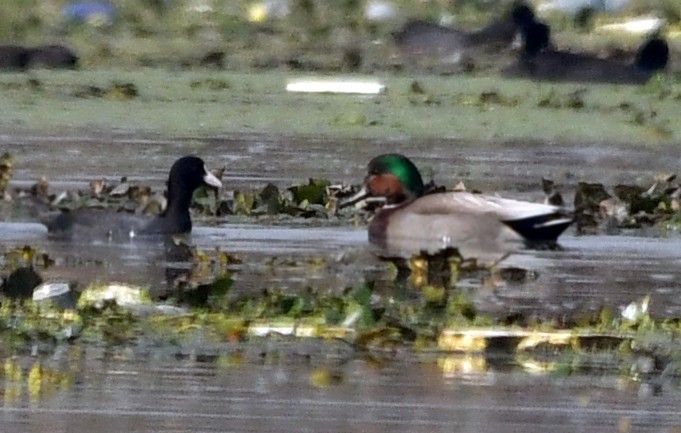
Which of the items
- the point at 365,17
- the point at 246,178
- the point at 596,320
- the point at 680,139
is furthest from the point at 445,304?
the point at 365,17

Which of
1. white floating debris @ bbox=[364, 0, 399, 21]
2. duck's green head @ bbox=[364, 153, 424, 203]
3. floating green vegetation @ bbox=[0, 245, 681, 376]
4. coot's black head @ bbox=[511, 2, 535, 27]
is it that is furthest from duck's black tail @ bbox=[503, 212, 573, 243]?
white floating debris @ bbox=[364, 0, 399, 21]

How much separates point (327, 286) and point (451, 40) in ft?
62.2

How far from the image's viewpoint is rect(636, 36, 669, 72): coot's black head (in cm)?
2545

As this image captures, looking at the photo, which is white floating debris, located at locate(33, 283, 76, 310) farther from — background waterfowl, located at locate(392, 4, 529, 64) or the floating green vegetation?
background waterfowl, located at locate(392, 4, 529, 64)

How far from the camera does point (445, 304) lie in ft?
28.1

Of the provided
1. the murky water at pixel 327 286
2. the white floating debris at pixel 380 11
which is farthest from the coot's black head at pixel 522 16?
the murky water at pixel 327 286

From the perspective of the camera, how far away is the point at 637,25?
3275cm

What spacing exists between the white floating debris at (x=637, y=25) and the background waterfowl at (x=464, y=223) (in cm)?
1974

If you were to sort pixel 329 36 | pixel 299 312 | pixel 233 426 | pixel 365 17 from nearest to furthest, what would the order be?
pixel 233 426
pixel 299 312
pixel 329 36
pixel 365 17

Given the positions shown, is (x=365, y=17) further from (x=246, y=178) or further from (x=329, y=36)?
(x=246, y=178)

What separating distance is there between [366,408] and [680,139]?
12.2 m

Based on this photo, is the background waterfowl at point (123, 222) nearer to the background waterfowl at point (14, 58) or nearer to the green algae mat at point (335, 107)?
the green algae mat at point (335, 107)

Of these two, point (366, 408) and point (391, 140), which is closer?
point (366, 408)

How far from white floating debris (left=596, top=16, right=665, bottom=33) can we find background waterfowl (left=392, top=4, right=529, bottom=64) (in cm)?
358
